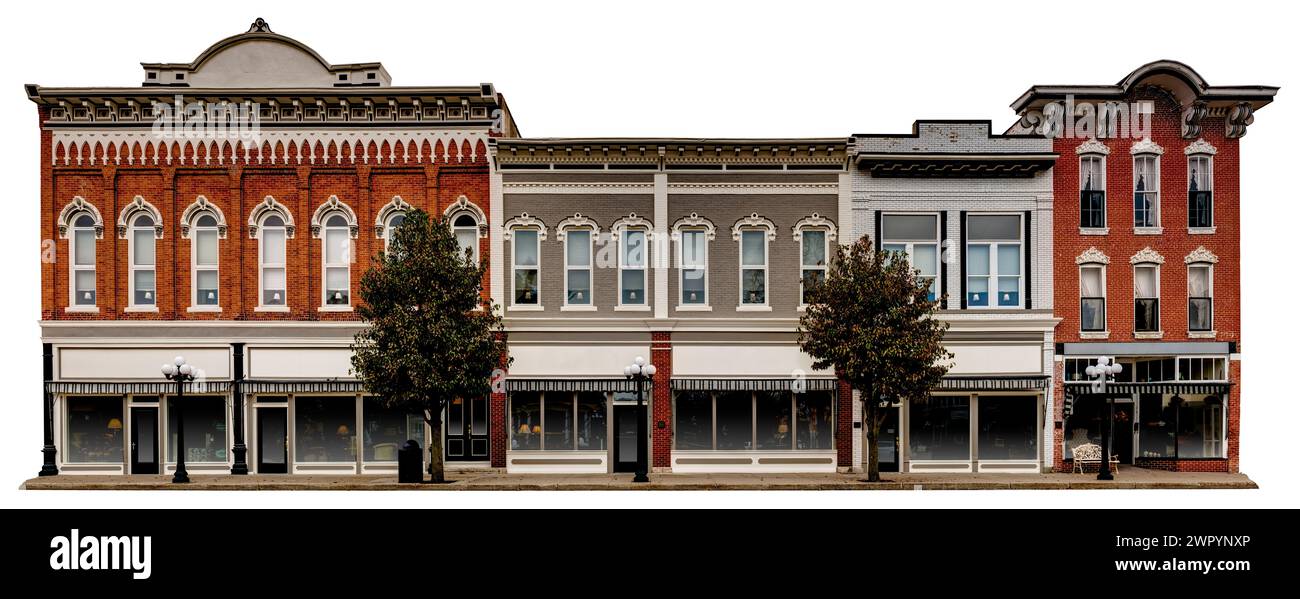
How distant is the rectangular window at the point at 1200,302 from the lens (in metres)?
26.6

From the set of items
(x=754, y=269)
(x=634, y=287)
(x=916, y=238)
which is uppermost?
(x=916, y=238)

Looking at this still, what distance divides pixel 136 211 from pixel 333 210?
5.02 m

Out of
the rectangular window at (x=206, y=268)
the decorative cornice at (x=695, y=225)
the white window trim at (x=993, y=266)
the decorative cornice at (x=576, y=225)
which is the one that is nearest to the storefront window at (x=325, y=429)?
the rectangular window at (x=206, y=268)

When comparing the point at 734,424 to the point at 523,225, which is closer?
the point at 523,225

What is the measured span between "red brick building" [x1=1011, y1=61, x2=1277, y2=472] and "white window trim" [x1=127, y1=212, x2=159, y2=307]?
22.7 metres

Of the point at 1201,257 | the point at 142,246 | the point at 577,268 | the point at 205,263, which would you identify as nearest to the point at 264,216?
the point at 205,263

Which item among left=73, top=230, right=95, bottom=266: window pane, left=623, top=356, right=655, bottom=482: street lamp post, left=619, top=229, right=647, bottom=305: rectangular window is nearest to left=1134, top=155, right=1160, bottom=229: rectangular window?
left=619, top=229, right=647, bottom=305: rectangular window

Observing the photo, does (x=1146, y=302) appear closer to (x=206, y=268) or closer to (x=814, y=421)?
(x=814, y=421)

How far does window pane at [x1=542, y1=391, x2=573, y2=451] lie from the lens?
2639cm

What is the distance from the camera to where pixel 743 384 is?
26156 mm

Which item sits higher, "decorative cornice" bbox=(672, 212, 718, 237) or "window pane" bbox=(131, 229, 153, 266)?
"decorative cornice" bbox=(672, 212, 718, 237)

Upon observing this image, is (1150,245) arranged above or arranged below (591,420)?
above

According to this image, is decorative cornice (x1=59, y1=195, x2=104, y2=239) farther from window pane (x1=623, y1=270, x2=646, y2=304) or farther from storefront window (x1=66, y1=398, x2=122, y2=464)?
window pane (x1=623, y1=270, x2=646, y2=304)

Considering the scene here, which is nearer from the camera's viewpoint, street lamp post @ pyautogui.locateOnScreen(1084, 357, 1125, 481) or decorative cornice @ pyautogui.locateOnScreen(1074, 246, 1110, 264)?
street lamp post @ pyautogui.locateOnScreen(1084, 357, 1125, 481)
